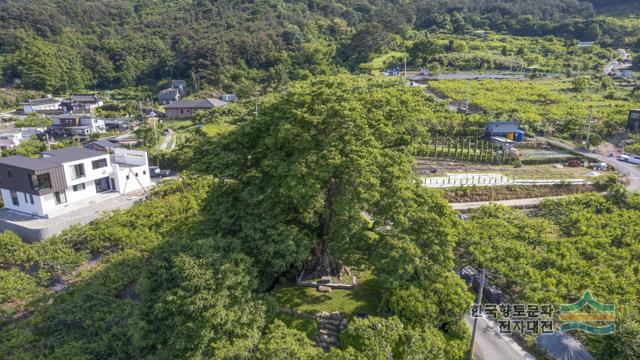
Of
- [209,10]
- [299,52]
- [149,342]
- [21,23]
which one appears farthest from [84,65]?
[149,342]

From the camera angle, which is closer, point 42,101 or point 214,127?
point 214,127

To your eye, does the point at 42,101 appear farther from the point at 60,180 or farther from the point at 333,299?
the point at 333,299

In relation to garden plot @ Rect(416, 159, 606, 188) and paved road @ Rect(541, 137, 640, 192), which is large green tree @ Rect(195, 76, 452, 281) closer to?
garden plot @ Rect(416, 159, 606, 188)

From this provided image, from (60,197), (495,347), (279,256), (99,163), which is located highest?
(279,256)

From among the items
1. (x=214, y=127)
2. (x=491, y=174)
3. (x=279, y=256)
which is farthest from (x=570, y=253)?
(x=214, y=127)

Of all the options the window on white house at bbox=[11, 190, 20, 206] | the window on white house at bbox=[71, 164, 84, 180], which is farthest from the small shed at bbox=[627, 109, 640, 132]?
the window on white house at bbox=[11, 190, 20, 206]

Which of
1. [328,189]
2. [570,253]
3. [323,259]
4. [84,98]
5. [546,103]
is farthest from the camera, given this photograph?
[84,98]
